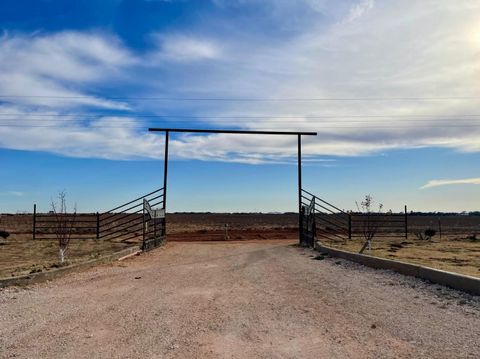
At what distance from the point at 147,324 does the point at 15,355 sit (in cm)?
178

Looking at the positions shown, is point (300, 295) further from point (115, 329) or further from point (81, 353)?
point (81, 353)

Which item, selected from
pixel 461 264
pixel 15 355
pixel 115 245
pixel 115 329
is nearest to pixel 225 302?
pixel 115 329

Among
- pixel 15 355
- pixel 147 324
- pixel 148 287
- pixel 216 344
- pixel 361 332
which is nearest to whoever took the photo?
pixel 15 355

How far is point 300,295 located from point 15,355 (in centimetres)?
503

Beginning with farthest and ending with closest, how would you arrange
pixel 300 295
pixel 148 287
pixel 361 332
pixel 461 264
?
pixel 461 264, pixel 148 287, pixel 300 295, pixel 361 332

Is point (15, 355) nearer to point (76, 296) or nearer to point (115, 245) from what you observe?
point (76, 296)

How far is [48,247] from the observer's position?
64.9 ft

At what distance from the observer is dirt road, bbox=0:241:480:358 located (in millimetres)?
5316

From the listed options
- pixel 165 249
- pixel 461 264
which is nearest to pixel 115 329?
pixel 461 264

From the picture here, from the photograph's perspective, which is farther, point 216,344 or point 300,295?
point 300,295

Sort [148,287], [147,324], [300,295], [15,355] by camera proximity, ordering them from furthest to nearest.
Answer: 1. [148,287]
2. [300,295]
3. [147,324]
4. [15,355]

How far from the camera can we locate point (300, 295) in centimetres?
868

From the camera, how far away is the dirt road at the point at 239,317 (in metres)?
5.32

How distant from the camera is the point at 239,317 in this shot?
688 cm
